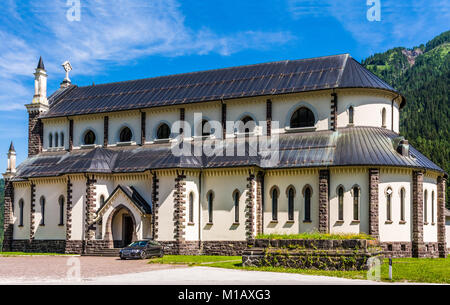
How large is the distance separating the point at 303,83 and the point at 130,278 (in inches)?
1082

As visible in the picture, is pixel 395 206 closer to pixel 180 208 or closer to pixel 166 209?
pixel 180 208

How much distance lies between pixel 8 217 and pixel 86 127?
40.0 feet

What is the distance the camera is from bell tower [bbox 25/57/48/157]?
5753cm

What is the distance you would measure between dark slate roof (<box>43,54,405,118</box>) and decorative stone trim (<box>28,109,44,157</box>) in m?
1.46

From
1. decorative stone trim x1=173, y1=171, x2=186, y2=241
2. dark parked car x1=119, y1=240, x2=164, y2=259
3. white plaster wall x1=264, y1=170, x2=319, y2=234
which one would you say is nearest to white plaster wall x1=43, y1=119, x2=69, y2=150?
decorative stone trim x1=173, y1=171, x2=186, y2=241

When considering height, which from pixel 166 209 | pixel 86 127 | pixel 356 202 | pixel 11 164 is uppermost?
pixel 86 127

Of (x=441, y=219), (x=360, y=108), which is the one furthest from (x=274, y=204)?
(x=441, y=219)

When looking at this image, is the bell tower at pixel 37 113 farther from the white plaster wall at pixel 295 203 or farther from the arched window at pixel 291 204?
the arched window at pixel 291 204

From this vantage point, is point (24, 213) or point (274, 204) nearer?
point (274, 204)

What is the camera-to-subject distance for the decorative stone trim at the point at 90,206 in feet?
157

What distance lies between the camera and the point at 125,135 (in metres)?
53.8

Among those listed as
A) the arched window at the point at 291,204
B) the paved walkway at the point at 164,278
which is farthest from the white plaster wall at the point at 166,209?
the paved walkway at the point at 164,278

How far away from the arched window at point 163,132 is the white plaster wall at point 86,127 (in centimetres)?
663
